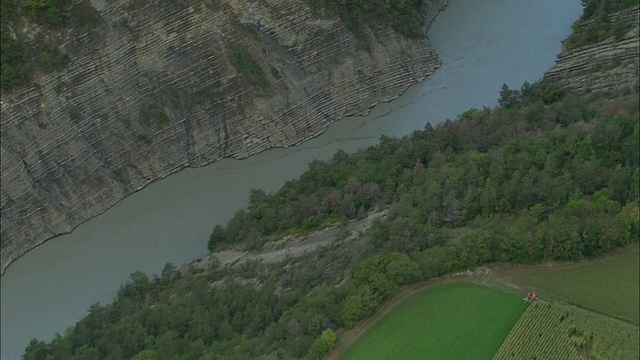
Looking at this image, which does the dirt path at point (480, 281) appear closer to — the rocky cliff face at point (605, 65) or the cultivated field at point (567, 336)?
the cultivated field at point (567, 336)

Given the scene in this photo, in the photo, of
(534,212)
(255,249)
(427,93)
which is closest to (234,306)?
(255,249)

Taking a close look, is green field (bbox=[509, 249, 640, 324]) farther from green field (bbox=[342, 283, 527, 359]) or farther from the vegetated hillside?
green field (bbox=[342, 283, 527, 359])

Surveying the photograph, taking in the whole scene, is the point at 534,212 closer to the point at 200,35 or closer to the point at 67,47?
the point at 200,35

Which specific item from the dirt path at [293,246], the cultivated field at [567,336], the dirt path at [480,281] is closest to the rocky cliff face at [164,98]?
the dirt path at [293,246]

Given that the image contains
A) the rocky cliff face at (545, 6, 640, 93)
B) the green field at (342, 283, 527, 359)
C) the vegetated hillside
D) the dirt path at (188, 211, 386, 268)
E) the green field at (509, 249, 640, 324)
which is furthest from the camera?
the rocky cliff face at (545, 6, 640, 93)

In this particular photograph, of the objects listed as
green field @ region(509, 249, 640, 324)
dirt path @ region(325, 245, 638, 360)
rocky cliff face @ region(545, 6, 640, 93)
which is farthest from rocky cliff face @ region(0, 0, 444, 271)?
green field @ region(509, 249, 640, 324)
